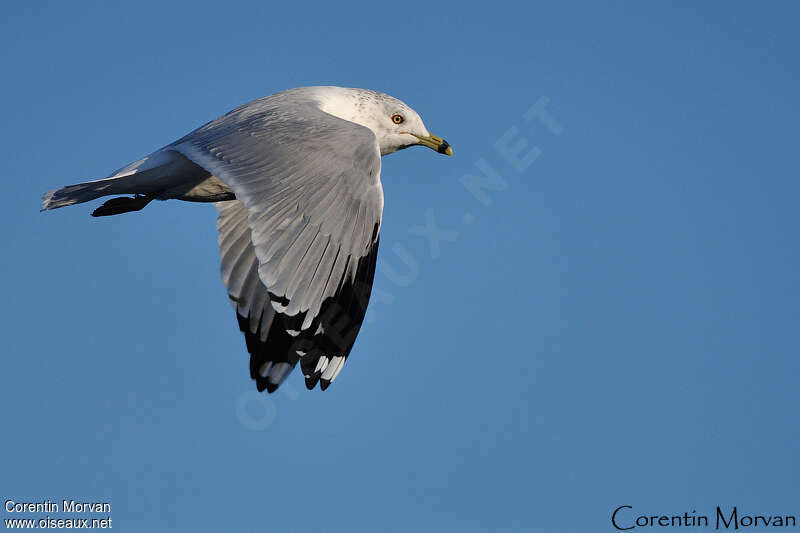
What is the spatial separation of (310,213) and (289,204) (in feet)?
0.35

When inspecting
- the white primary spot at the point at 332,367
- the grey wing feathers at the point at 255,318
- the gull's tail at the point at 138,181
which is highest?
the gull's tail at the point at 138,181

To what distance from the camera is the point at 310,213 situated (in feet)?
15.8

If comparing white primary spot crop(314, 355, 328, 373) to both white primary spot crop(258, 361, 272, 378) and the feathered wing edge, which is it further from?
white primary spot crop(258, 361, 272, 378)

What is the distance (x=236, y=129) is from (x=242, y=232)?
1102 mm

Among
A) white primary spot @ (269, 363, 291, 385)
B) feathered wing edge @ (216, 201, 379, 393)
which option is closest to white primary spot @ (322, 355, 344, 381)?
feathered wing edge @ (216, 201, 379, 393)

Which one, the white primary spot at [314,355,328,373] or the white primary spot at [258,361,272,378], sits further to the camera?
the white primary spot at [258,361,272,378]

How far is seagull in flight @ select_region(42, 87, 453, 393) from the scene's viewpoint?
15.3ft

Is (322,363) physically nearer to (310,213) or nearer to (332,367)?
(332,367)

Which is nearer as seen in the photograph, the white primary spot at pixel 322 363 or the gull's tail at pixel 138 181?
the white primary spot at pixel 322 363

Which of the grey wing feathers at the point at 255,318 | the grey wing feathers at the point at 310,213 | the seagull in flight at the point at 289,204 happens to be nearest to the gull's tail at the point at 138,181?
the seagull in flight at the point at 289,204

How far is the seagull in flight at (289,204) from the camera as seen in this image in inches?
184

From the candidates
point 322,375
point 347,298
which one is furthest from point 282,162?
point 322,375

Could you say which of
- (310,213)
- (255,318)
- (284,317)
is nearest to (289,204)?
(310,213)

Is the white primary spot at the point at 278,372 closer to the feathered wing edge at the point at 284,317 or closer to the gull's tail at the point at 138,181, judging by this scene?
the feathered wing edge at the point at 284,317
